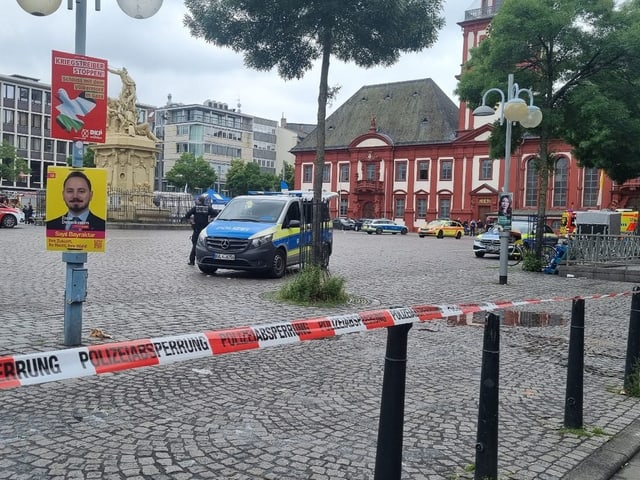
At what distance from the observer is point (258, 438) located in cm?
449

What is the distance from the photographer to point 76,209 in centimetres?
644

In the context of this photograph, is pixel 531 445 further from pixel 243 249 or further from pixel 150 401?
pixel 243 249

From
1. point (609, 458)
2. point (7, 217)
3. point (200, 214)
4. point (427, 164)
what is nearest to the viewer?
point (609, 458)

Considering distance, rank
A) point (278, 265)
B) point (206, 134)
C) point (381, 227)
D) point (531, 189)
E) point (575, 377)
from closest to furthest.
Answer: point (575, 377) < point (278, 265) < point (381, 227) < point (531, 189) < point (206, 134)

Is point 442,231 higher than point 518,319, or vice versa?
point 442,231

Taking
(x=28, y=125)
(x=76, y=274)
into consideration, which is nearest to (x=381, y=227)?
(x=76, y=274)

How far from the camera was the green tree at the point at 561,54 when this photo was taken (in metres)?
18.9

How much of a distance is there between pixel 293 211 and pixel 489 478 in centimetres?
1223

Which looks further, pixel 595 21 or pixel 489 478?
pixel 595 21

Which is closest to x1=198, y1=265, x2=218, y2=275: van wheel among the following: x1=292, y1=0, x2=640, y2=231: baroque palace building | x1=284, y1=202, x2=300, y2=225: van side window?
x1=284, y1=202, x2=300, y2=225: van side window

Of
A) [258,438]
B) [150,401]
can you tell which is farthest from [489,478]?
[150,401]

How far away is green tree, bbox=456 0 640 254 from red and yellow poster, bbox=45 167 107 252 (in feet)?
52.1

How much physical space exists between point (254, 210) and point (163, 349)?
1282cm

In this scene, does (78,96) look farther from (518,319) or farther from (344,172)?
(344,172)
